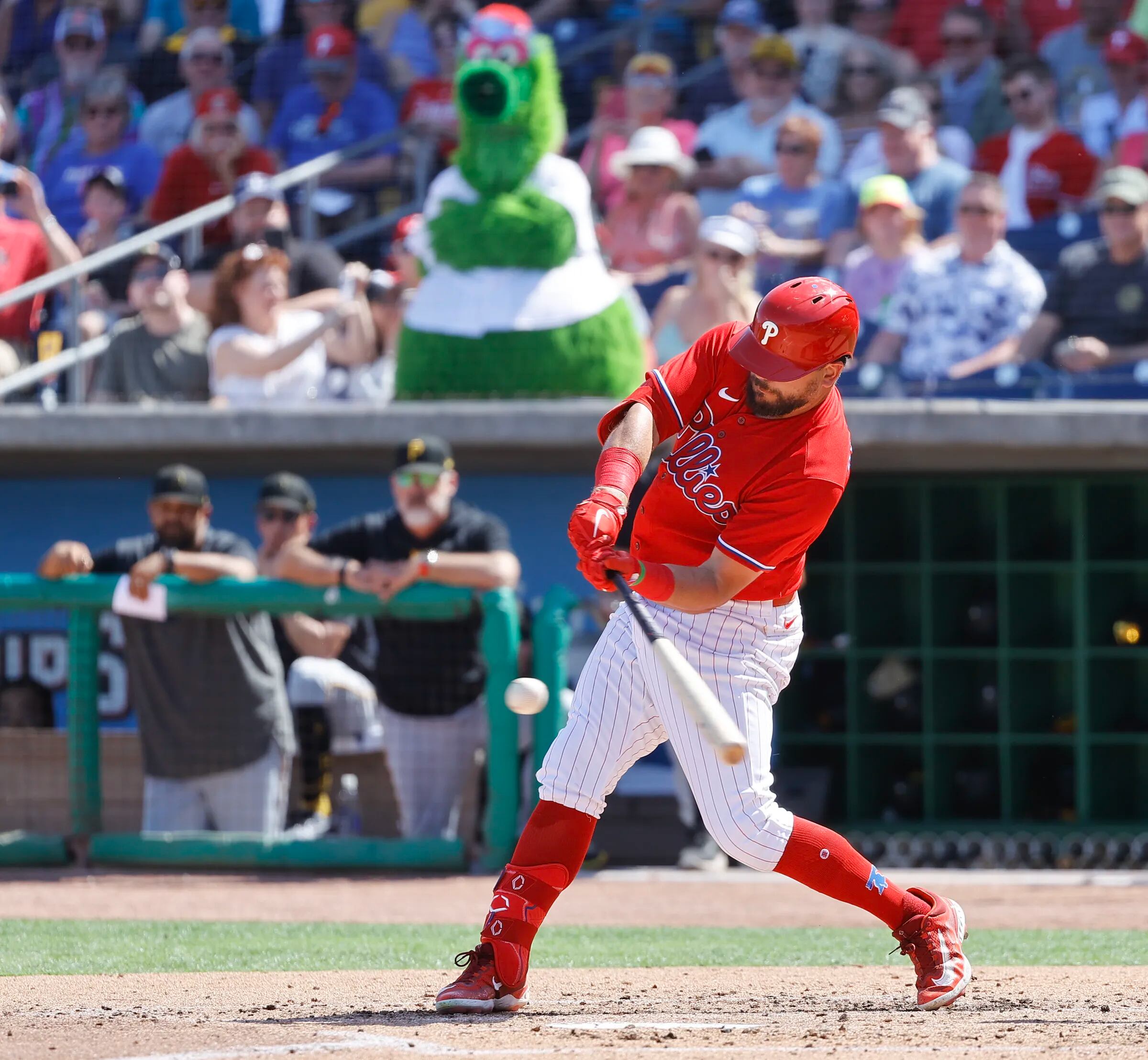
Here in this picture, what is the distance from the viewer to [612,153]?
1016cm

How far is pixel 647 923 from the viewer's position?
5895mm

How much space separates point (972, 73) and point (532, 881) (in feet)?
23.8

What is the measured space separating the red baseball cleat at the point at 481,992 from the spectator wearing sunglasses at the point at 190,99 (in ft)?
27.1

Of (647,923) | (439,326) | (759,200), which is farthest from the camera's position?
(759,200)

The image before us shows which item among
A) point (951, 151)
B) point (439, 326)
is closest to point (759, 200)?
point (951, 151)

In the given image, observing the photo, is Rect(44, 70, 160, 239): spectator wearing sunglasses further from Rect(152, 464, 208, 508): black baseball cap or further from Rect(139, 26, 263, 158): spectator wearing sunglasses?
Rect(152, 464, 208, 508): black baseball cap

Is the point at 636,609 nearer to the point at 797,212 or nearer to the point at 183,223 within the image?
the point at 797,212

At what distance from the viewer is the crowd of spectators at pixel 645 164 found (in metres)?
8.58

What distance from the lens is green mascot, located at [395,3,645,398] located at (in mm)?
8164

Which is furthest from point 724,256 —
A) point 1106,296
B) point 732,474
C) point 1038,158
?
point 732,474

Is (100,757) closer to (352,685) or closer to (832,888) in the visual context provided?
(352,685)

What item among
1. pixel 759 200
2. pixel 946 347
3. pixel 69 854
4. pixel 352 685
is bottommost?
pixel 69 854

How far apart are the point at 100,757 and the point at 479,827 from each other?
1.56 metres

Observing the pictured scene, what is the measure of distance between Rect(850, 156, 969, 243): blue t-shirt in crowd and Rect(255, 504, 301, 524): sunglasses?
3463mm
